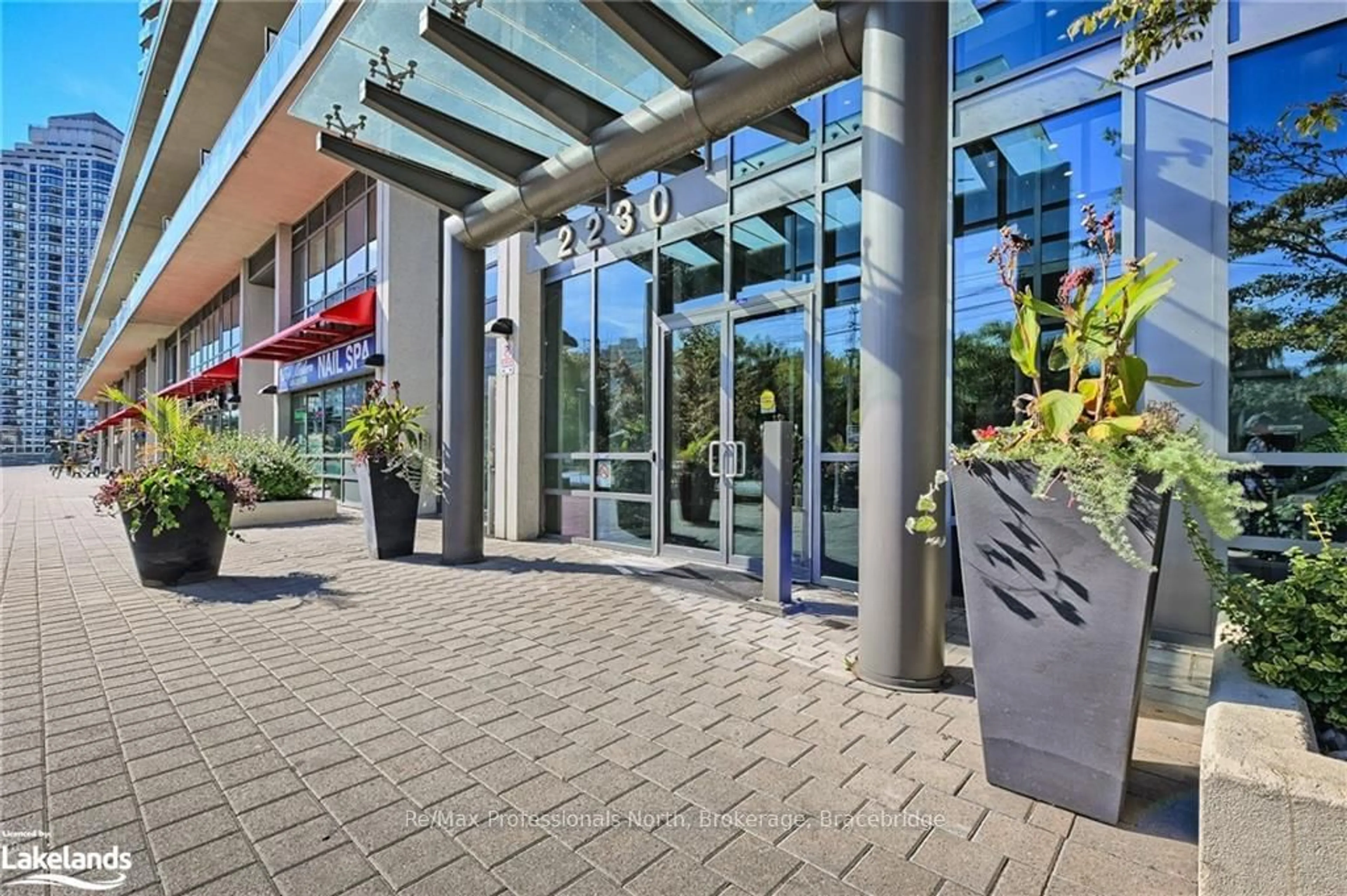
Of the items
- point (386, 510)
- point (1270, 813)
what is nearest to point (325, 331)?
point (386, 510)

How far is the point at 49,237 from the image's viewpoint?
130 feet

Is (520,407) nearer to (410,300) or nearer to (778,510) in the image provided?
(410,300)

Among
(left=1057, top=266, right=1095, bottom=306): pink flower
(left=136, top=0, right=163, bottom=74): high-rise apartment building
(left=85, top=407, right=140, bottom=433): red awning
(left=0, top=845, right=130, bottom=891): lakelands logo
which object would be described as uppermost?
(left=136, top=0, right=163, bottom=74): high-rise apartment building

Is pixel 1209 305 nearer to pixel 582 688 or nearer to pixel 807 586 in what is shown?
pixel 807 586

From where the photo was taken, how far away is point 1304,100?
151 inches

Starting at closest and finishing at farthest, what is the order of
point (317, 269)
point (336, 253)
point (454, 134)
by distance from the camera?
point (454, 134) → point (336, 253) → point (317, 269)

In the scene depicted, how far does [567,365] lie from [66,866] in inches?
280

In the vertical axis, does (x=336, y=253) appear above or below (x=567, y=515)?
above

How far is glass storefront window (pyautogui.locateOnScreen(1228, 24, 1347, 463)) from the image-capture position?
12.5 ft

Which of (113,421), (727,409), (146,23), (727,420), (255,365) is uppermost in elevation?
(146,23)

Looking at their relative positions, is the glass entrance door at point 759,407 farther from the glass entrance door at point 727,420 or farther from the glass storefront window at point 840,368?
the glass storefront window at point 840,368

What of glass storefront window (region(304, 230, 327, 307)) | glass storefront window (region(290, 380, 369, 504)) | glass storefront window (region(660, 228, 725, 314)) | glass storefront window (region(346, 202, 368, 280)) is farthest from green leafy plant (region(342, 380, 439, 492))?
glass storefront window (region(304, 230, 327, 307))

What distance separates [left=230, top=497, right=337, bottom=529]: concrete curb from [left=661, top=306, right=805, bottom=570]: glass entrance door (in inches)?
280

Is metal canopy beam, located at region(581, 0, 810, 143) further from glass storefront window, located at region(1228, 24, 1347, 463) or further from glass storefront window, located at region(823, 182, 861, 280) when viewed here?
glass storefront window, located at region(1228, 24, 1347, 463)
